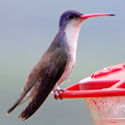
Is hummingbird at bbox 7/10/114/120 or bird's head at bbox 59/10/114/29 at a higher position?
bird's head at bbox 59/10/114/29

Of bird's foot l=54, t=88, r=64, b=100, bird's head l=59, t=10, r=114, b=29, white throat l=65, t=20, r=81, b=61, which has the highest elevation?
bird's head l=59, t=10, r=114, b=29

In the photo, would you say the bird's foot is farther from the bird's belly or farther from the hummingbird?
the bird's belly

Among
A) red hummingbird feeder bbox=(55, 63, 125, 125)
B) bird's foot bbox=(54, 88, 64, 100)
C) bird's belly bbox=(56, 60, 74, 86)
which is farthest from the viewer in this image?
bird's belly bbox=(56, 60, 74, 86)

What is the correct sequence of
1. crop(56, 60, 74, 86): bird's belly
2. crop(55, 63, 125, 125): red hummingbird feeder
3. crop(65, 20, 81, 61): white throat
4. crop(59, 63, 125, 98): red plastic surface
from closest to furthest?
crop(59, 63, 125, 98): red plastic surface < crop(55, 63, 125, 125): red hummingbird feeder < crop(56, 60, 74, 86): bird's belly < crop(65, 20, 81, 61): white throat

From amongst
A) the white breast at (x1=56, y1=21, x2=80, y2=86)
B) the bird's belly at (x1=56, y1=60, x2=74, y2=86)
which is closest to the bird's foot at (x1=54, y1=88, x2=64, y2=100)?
the bird's belly at (x1=56, y1=60, x2=74, y2=86)

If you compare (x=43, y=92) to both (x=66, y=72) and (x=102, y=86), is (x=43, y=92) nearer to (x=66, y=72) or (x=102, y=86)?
(x=66, y=72)

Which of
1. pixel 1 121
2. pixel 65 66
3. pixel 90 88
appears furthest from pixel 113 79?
pixel 1 121

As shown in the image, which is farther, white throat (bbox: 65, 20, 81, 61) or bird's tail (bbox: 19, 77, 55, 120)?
white throat (bbox: 65, 20, 81, 61)

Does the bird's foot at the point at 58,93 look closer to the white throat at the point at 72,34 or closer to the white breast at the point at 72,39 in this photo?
the white breast at the point at 72,39
